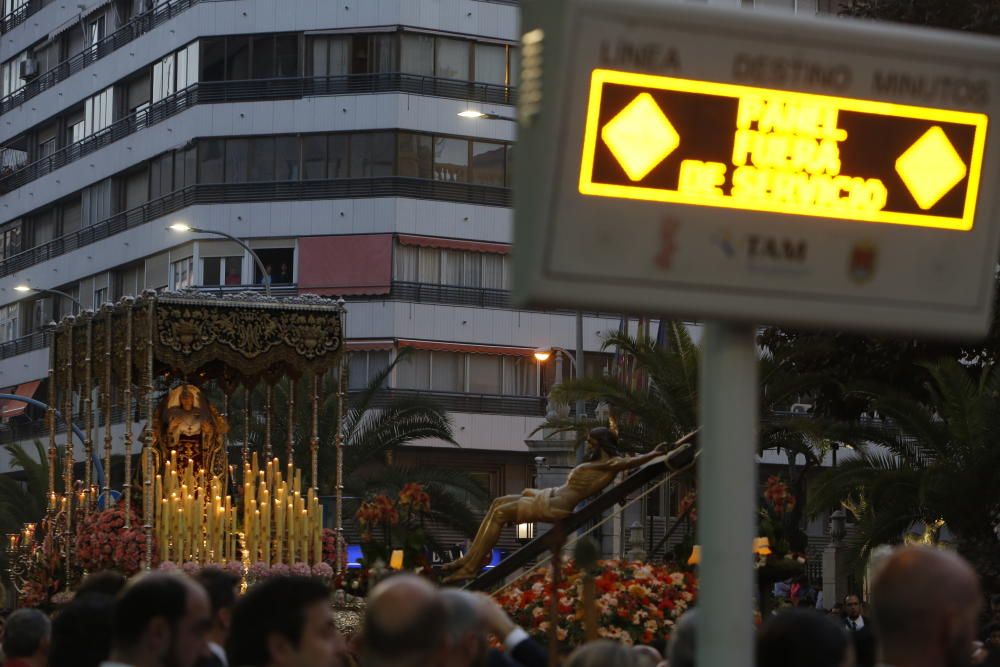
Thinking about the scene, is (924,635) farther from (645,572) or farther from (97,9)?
(97,9)

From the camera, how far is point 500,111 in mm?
49375

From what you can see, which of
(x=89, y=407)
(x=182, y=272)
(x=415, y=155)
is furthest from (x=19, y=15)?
(x=89, y=407)

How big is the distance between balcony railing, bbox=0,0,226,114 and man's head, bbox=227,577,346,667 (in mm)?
46403

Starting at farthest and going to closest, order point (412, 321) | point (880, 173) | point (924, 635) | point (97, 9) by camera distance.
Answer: point (97, 9) < point (412, 321) < point (880, 173) < point (924, 635)

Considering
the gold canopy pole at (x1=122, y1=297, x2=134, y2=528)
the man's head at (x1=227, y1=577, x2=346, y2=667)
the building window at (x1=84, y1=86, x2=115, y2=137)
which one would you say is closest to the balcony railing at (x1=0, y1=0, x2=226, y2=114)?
the building window at (x1=84, y1=86, x2=115, y2=137)

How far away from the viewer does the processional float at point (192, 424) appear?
55.3 feet

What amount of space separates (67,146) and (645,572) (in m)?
46.6

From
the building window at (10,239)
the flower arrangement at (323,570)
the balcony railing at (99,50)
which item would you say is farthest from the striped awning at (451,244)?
the flower arrangement at (323,570)

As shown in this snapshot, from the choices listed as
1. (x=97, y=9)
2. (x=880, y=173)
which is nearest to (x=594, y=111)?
(x=880, y=173)

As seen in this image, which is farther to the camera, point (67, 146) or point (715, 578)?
point (67, 146)

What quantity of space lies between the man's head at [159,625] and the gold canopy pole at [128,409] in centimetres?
1178

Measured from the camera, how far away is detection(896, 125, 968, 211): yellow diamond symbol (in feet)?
14.0

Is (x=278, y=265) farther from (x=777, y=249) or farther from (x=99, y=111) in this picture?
(x=777, y=249)

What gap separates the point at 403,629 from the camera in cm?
418
